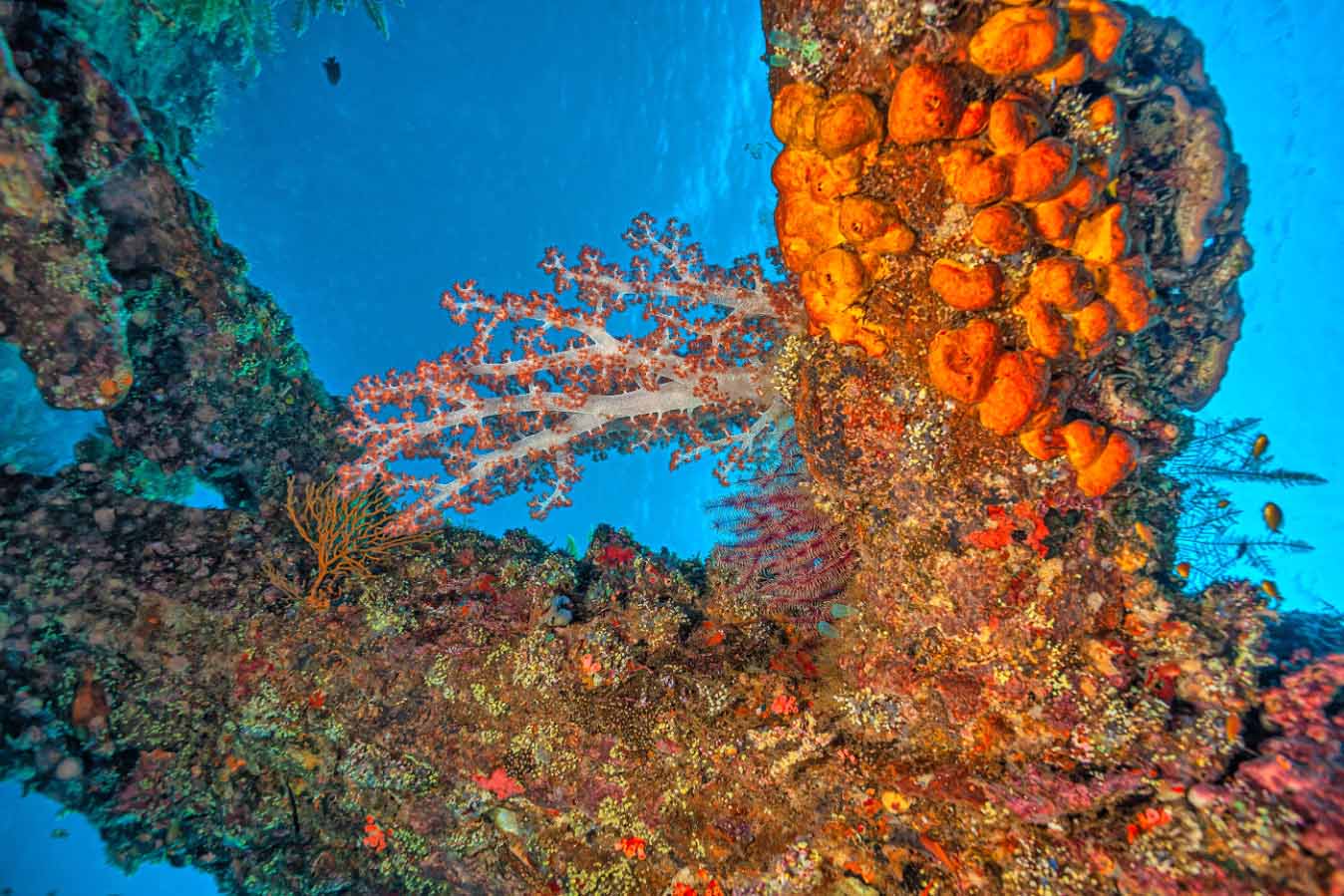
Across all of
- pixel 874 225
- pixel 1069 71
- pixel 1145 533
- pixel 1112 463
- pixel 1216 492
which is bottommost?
pixel 1145 533

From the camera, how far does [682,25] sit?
30672mm

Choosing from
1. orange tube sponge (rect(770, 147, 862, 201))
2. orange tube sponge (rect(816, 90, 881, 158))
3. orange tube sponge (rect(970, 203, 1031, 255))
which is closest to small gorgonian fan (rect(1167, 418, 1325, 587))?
orange tube sponge (rect(970, 203, 1031, 255))

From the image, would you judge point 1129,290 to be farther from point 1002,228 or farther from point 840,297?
point 840,297

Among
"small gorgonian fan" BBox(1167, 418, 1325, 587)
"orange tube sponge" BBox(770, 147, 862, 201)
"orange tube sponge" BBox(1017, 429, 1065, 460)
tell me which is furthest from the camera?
"small gorgonian fan" BBox(1167, 418, 1325, 587)

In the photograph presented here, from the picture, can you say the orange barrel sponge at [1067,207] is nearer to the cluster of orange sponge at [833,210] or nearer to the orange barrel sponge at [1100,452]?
the cluster of orange sponge at [833,210]

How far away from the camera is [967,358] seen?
3162 millimetres

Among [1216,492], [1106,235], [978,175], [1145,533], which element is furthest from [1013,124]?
[1216,492]

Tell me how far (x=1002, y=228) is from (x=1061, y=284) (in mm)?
423

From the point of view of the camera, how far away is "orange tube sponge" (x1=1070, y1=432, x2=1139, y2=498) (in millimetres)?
3154

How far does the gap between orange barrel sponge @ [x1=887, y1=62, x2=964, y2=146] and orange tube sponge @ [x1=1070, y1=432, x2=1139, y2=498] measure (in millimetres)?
1871

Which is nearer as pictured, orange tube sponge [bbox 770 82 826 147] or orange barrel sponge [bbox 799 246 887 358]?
orange tube sponge [bbox 770 82 826 147]

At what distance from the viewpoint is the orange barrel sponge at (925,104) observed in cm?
294

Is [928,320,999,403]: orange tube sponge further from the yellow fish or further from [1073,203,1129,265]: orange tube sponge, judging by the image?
the yellow fish

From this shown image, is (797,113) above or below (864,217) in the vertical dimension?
above
